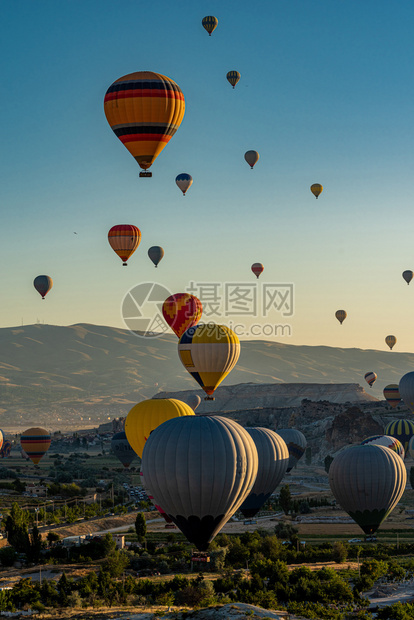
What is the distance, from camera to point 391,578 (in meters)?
49.7

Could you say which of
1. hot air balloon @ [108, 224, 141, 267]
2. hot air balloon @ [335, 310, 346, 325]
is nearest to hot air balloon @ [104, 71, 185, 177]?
hot air balloon @ [108, 224, 141, 267]

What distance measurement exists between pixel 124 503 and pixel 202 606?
1876 inches

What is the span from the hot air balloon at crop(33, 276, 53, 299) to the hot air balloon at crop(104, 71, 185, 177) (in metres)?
48.4

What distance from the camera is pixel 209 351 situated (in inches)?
3199

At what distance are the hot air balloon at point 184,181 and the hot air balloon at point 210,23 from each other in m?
14.7

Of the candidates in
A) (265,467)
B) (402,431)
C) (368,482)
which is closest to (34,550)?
(265,467)

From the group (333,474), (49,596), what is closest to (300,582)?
(49,596)

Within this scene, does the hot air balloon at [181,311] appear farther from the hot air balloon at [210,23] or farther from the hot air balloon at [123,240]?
the hot air balloon at [210,23]

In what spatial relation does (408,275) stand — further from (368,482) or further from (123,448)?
(368,482)

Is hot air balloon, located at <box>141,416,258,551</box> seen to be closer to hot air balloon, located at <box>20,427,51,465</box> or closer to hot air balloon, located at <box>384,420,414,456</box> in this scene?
hot air balloon, located at <box>20,427,51,465</box>

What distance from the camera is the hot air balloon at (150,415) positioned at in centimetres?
7219

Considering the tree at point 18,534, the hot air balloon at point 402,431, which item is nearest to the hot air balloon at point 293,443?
the hot air balloon at point 402,431

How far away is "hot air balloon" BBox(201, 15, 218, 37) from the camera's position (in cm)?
8950

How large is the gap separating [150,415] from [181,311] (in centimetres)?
2295
